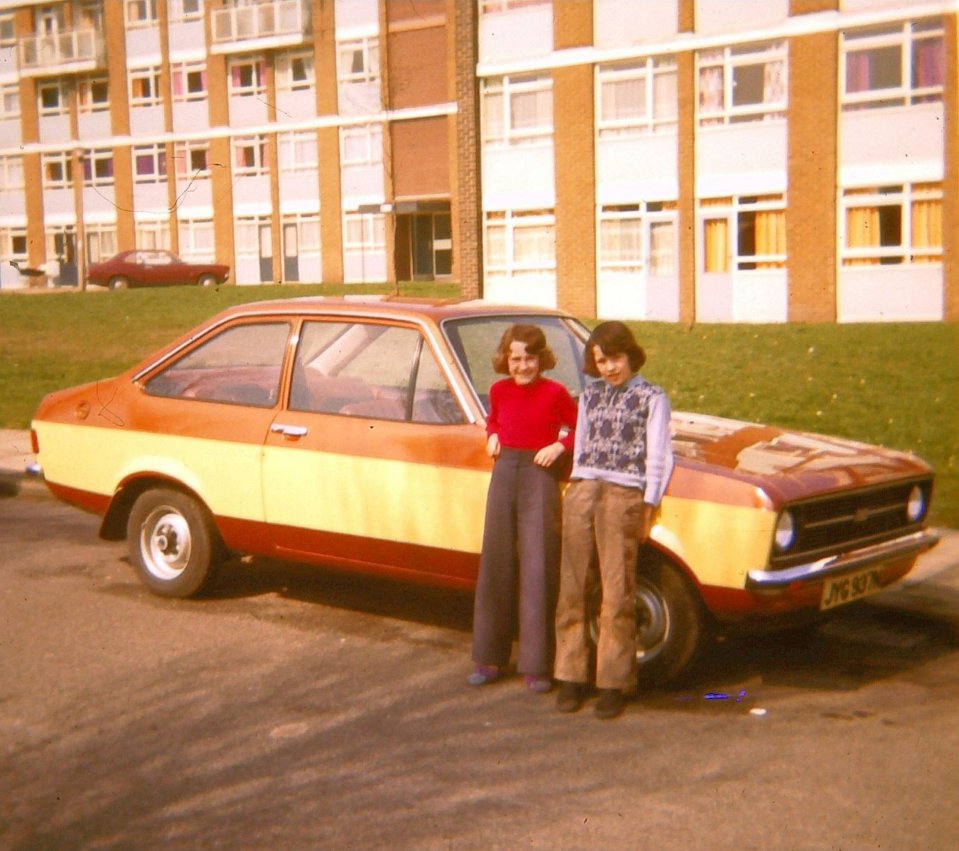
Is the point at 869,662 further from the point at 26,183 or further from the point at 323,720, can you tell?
the point at 26,183

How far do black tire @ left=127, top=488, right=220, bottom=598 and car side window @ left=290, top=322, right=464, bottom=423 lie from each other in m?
0.90

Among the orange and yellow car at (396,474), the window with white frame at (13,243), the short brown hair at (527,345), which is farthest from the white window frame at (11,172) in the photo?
the short brown hair at (527,345)

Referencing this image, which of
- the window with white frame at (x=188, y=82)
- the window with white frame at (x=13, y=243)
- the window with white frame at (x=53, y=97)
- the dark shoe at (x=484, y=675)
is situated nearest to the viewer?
the dark shoe at (x=484, y=675)

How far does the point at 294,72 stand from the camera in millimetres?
42656

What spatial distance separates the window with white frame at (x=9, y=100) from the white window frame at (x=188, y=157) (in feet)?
24.4

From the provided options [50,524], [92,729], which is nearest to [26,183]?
[50,524]

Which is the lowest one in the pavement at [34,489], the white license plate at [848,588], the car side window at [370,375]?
the pavement at [34,489]

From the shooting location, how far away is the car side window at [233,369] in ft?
21.9

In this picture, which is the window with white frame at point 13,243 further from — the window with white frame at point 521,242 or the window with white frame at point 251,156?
the window with white frame at point 521,242

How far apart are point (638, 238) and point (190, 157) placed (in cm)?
2183

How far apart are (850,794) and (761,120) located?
941 inches

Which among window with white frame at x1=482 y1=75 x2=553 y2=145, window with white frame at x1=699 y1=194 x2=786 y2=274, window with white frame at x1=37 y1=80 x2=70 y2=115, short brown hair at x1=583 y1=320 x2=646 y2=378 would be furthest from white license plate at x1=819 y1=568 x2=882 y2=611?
window with white frame at x1=37 y1=80 x2=70 y2=115

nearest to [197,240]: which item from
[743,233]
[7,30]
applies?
[7,30]

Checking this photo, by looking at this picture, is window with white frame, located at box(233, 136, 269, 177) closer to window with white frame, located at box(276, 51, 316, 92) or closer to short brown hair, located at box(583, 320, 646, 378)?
window with white frame, located at box(276, 51, 316, 92)
